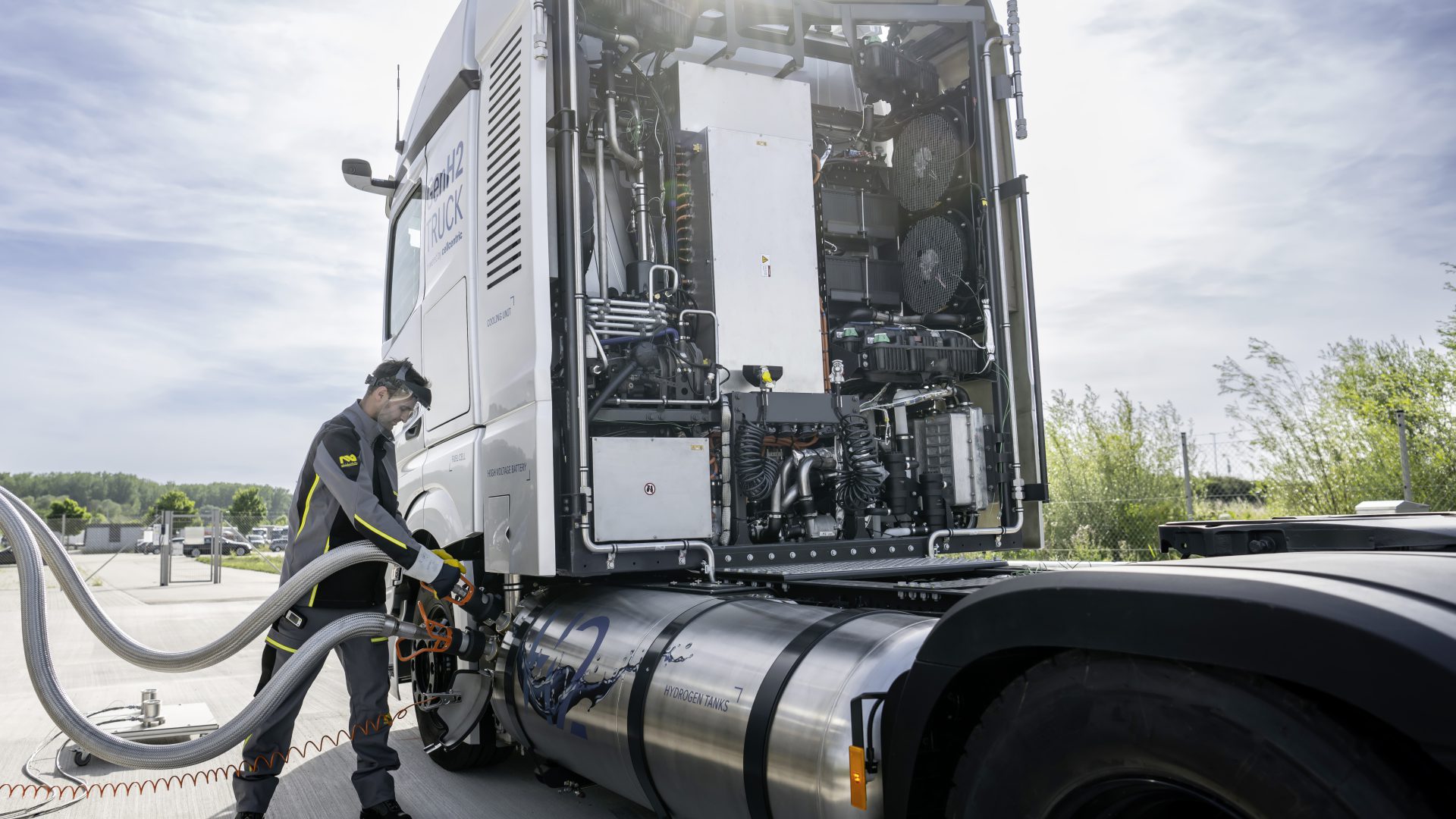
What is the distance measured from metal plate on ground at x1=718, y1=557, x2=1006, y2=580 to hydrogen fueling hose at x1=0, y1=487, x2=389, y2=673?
158cm

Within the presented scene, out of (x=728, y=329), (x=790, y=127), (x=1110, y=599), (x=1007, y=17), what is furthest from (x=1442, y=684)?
(x=1007, y=17)

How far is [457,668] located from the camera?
197 inches

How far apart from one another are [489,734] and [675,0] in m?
3.67

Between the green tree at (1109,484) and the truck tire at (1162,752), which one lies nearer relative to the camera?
the truck tire at (1162,752)

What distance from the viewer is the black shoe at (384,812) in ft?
13.8

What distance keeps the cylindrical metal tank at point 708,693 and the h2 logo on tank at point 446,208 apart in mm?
2225

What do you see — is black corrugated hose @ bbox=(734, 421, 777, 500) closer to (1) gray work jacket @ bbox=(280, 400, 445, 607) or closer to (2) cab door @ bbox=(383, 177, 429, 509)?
(1) gray work jacket @ bbox=(280, 400, 445, 607)

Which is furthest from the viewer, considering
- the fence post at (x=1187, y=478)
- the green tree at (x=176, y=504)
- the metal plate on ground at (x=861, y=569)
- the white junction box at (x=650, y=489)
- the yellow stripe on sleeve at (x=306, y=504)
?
the green tree at (x=176, y=504)

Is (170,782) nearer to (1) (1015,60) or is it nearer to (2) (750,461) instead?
(2) (750,461)

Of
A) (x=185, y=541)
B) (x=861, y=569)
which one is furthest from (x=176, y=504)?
(x=861, y=569)

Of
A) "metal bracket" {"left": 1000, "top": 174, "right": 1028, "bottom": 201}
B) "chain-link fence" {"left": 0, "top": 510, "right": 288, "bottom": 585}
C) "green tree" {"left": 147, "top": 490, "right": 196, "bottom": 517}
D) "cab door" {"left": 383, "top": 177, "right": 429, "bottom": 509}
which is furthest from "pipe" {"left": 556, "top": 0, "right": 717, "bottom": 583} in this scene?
"green tree" {"left": 147, "top": 490, "right": 196, "bottom": 517}

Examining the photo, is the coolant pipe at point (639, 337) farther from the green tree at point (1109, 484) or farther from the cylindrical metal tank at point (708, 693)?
the green tree at point (1109, 484)

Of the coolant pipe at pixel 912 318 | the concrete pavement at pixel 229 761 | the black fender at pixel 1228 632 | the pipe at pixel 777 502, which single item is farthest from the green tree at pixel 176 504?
the black fender at pixel 1228 632

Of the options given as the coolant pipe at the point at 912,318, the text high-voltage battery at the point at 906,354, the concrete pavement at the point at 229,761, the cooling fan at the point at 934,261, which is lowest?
the concrete pavement at the point at 229,761
